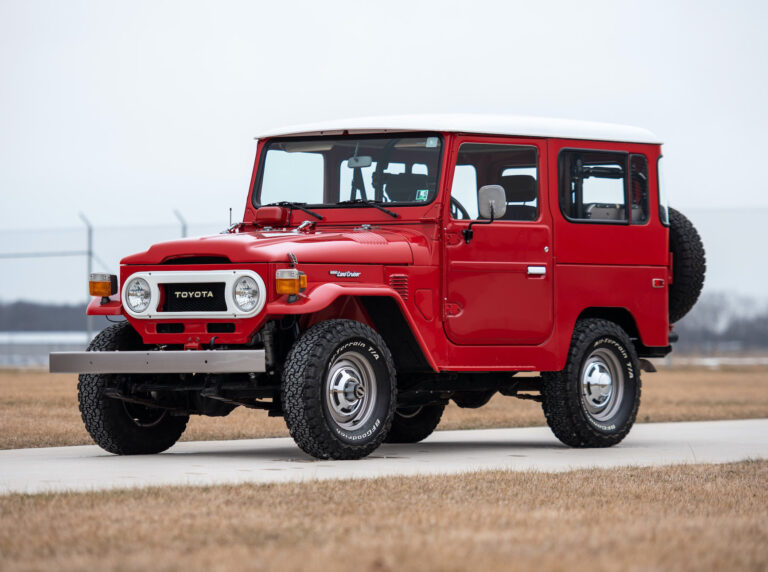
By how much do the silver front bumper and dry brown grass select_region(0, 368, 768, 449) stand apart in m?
1.54

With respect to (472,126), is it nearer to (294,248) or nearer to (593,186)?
(593,186)

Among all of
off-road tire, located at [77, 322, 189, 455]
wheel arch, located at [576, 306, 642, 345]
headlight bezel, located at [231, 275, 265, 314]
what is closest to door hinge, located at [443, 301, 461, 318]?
wheel arch, located at [576, 306, 642, 345]

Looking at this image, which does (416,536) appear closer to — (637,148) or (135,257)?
(135,257)

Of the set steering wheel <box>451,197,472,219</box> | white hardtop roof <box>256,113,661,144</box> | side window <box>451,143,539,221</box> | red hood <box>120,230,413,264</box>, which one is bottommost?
red hood <box>120,230,413,264</box>

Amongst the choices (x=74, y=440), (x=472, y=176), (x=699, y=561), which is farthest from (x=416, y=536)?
(x=74, y=440)

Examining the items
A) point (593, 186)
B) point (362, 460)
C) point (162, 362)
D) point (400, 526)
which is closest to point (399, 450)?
point (362, 460)

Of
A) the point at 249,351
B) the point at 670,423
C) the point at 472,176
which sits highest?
the point at 472,176

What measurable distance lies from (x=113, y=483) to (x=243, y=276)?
7.73ft

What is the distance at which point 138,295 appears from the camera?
11148mm

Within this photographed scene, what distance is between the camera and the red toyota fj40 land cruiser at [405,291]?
10672mm

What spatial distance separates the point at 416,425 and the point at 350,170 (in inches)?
104

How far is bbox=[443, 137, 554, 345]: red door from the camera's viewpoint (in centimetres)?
1188

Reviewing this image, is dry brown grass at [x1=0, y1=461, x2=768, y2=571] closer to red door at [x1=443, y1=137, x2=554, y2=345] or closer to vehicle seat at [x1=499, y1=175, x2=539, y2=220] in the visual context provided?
red door at [x1=443, y1=137, x2=554, y2=345]

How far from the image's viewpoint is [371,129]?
12.2 metres
